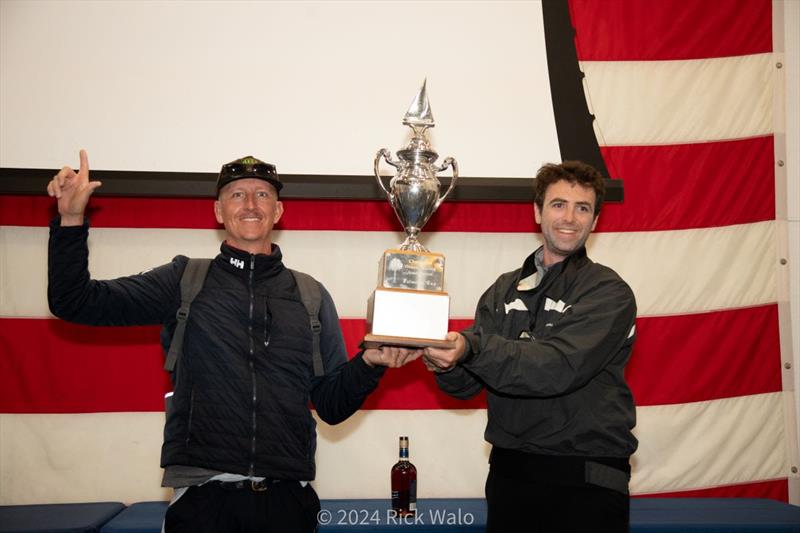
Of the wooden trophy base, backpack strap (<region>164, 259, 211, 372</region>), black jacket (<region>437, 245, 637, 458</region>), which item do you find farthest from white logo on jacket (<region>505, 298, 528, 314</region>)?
backpack strap (<region>164, 259, 211, 372</region>)

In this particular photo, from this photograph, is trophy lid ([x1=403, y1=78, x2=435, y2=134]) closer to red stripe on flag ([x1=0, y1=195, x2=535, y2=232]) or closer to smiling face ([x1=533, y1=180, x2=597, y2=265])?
smiling face ([x1=533, y1=180, x2=597, y2=265])

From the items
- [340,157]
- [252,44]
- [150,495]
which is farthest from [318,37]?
[150,495]

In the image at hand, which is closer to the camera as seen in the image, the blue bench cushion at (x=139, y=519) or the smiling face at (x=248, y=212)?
the smiling face at (x=248, y=212)

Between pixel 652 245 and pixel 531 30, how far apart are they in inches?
39.0

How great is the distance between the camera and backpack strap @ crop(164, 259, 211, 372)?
181 cm

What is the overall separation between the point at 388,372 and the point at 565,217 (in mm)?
1201

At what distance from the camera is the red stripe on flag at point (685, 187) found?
3.12 m

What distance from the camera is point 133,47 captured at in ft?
9.66

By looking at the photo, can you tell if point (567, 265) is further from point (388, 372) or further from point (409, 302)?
point (388, 372)

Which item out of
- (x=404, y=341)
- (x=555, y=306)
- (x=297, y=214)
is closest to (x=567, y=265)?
(x=555, y=306)

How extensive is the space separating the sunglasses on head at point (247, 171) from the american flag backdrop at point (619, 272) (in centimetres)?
97

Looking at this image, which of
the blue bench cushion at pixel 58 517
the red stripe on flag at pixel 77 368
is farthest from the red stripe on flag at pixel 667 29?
the blue bench cushion at pixel 58 517

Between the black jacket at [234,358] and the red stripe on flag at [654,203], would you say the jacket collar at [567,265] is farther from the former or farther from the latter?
the red stripe on flag at [654,203]

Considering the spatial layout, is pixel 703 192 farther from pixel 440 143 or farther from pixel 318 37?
pixel 318 37
